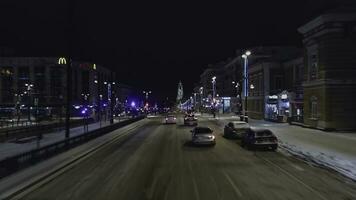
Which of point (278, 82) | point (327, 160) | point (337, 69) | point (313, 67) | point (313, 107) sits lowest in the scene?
point (327, 160)

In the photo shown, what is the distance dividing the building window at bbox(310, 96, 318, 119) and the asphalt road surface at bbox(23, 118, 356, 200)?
25.1 m

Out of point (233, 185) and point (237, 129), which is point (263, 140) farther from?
point (233, 185)

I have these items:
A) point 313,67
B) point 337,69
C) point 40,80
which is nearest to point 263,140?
point 337,69

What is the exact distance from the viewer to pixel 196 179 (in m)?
19.1

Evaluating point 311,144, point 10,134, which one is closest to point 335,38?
point 311,144

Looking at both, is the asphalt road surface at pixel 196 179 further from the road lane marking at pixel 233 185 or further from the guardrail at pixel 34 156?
the guardrail at pixel 34 156

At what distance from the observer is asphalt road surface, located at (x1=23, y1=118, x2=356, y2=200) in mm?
15930

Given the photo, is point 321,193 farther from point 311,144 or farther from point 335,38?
point 335,38

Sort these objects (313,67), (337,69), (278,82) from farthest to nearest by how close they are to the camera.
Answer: (278,82), (313,67), (337,69)

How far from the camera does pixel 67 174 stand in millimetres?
21062

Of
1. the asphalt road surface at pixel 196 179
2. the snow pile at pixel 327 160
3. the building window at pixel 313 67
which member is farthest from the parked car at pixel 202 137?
the building window at pixel 313 67

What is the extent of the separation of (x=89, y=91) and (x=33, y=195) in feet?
455

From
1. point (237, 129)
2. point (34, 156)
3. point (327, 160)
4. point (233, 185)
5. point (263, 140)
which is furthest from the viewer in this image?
point (237, 129)

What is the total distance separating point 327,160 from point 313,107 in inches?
1183
